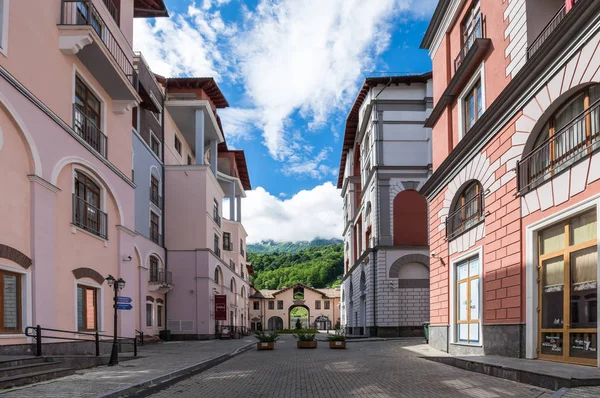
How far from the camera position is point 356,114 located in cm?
4041

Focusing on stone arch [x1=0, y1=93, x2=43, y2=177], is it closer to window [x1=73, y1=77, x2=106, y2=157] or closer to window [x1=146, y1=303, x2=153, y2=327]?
window [x1=73, y1=77, x2=106, y2=157]

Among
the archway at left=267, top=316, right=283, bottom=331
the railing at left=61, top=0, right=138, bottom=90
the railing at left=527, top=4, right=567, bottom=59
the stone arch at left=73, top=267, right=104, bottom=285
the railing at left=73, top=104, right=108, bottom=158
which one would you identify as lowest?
the archway at left=267, top=316, right=283, bottom=331

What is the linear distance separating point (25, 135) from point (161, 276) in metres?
19.3

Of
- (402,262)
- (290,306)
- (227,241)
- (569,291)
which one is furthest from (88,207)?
(290,306)

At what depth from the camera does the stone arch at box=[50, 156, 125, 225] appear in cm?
1408

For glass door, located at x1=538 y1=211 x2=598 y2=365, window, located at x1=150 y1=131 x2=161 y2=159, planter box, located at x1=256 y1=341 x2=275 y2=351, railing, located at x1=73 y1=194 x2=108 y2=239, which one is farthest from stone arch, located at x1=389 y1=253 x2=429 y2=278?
glass door, located at x1=538 y1=211 x2=598 y2=365

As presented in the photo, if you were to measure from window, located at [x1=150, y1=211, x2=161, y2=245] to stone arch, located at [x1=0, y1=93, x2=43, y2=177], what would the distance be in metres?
17.2

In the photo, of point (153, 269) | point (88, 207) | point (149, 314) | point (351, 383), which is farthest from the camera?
point (153, 269)

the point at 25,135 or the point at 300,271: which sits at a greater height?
the point at 25,135

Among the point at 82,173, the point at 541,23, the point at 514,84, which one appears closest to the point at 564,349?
the point at 514,84

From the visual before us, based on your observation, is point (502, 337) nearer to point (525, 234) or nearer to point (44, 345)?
point (525, 234)

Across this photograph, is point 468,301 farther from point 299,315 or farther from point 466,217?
point 299,315

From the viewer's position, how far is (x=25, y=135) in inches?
495

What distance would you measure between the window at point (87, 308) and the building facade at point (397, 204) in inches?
718
